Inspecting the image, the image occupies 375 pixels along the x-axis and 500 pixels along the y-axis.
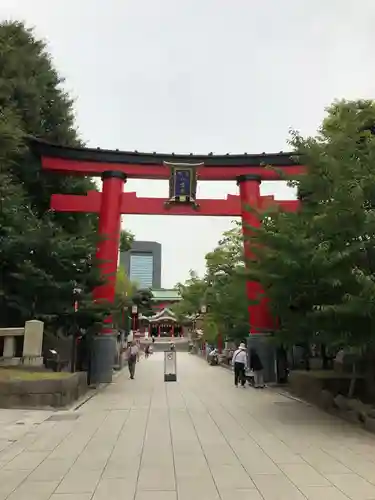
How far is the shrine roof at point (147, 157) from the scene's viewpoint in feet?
70.9

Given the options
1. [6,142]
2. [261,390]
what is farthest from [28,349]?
[261,390]

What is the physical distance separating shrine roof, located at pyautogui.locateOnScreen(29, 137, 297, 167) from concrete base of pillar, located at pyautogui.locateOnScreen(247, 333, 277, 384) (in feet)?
24.5

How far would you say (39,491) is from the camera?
5363 mm

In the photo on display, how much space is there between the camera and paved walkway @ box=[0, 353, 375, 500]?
5457 millimetres

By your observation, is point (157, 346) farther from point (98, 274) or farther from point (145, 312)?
point (98, 274)

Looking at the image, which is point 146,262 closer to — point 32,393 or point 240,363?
point 240,363

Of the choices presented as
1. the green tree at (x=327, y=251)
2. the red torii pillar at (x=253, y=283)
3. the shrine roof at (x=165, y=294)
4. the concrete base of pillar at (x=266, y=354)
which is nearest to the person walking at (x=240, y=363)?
the concrete base of pillar at (x=266, y=354)

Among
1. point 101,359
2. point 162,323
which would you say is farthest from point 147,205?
point 162,323

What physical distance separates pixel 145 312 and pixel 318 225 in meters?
54.5

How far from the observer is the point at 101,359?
19922mm

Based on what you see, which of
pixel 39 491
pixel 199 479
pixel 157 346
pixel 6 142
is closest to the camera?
pixel 39 491

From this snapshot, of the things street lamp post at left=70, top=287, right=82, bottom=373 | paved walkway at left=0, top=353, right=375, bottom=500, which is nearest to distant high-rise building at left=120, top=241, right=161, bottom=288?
street lamp post at left=70, top=287, right=82, bottom=373

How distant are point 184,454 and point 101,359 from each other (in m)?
13.2

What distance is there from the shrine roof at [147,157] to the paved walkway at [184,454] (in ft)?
40.5
